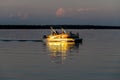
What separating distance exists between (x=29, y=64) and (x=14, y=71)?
401cm

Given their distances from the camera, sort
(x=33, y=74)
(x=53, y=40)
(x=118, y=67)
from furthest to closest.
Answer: (x=53, y=40) < (x=118, y=67) < (x=33, y=74)

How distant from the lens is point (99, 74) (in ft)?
71.0

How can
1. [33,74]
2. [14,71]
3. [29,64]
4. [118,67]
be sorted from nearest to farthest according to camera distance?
[33,74], [14,71], [118,67], [29,64]

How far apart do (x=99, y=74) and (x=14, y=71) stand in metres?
4.68

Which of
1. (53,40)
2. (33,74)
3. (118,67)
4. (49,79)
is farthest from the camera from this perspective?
(53,40)

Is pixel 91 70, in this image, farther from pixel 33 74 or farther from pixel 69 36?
pixel 69 36

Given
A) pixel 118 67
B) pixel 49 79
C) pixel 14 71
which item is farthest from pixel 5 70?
pixel 118 67

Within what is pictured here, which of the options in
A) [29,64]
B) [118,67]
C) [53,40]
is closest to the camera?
[118,67]

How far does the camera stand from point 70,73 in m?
22.1

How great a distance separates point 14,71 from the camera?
75.5 ft

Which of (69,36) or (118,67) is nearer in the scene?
(118,67)

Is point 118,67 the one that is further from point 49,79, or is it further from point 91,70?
point 49,79

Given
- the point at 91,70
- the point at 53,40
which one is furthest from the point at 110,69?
the point at 53,40

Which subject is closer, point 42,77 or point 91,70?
point 42,77
